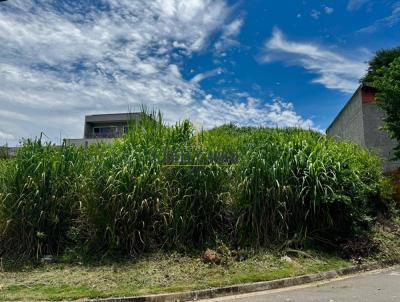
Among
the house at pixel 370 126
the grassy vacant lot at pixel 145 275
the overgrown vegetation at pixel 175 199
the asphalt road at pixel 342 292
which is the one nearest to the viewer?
the asphalt road at pixel 342 292

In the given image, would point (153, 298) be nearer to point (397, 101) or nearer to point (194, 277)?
point (194, 277)

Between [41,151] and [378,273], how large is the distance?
25.7ft

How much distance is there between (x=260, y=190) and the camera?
9836 millimetres

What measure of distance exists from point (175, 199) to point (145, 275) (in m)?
1.90

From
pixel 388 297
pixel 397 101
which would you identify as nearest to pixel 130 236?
pixel 388 297

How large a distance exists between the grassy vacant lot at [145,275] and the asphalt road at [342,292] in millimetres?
499

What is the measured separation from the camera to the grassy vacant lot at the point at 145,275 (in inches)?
303

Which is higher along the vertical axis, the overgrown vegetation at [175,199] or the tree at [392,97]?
the tree at [392,97]

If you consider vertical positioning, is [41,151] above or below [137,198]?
above

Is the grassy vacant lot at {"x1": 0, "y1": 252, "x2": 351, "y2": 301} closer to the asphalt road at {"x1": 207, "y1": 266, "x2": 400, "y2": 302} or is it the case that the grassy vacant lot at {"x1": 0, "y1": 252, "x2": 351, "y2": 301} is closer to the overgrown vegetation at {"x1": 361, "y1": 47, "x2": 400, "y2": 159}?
the asphalt road at {"x1": 207, "y1": 266, "x2": 400, "y2": 302}

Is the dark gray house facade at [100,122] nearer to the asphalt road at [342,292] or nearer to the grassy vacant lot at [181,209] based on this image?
the grassy vacant lot at [181,209]

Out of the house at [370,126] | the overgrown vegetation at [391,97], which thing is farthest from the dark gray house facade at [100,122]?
the overgrown vegetation at [391,97]

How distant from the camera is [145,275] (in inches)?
331

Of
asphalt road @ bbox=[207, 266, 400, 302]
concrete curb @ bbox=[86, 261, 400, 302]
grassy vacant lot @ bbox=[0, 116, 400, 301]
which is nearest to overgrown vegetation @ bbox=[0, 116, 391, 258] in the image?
grassy vacant lot @ bbox=[0, 116, 400, 301]
